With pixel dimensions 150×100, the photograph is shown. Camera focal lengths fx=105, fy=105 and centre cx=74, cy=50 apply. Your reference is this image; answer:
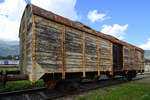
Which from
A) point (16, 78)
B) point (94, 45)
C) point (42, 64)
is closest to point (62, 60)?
point (42, 64)

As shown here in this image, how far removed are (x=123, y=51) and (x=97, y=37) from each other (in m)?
4.29

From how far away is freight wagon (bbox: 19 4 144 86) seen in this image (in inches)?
166

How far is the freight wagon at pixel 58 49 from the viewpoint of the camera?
420 centimetres

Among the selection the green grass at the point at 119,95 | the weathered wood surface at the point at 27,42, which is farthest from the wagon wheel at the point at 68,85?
the weathered wood surface at the point at 27,42

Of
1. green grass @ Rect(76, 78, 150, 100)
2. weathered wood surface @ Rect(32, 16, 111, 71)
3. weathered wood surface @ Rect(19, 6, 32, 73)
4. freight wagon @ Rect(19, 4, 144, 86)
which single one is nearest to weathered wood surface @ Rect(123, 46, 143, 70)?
freight wagon @ Rect(19, 4, 144, 86)

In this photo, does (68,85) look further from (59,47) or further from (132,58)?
(132,58)

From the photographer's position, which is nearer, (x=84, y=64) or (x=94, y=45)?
(x=84, y=64)

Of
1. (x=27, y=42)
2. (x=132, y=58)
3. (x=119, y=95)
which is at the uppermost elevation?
(x=27, y=42)

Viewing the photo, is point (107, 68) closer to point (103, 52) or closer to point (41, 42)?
point (103, 52)

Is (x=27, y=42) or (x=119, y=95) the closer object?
(x=27, y=42)

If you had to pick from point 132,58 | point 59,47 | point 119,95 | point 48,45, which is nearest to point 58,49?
point 59,47

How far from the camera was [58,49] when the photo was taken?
16.0 feet

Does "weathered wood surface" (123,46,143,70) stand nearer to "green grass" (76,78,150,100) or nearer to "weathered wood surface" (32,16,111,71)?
"green grass" (76,78,150,100)

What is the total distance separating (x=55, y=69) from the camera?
15.3 ft
